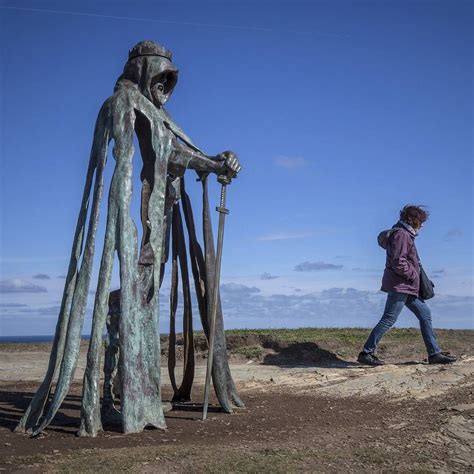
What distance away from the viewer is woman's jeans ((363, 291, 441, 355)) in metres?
10.8

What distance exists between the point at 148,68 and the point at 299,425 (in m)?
4.25

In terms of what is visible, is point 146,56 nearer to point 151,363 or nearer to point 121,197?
point 121,197

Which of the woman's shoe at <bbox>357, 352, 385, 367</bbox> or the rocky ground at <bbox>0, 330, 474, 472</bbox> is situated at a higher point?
the woman's shoe at <bbox>357, 352, 385, 367</bbox>

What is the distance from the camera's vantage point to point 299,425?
7.21 metres

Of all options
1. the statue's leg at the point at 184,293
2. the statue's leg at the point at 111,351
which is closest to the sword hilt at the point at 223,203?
the statue's leg at the point at 184,293

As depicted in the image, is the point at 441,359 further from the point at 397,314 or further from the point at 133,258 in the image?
the point at 133,258

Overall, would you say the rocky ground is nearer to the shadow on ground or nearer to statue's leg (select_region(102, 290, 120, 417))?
the shadow on ground

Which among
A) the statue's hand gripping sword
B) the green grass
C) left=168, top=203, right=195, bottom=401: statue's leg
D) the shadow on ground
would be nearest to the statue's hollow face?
the statue's hand gripping sword

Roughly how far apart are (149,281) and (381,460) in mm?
2980

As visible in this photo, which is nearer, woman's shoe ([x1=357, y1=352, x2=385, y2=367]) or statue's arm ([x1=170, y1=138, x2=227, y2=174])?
statue's arm ([x1=170, y1=138, x2=227, y2=174])

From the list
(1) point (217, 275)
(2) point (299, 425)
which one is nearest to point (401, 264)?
(1) point (217, 275)

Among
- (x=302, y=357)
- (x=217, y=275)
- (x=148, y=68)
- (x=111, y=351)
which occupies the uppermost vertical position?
(x=148, y=68)

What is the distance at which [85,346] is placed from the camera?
15469mm

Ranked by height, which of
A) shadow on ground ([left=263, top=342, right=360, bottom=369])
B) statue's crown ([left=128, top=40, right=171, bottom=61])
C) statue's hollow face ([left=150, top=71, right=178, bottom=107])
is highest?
statue's crown ([left=128, top=40, right=171, bottom=61])
